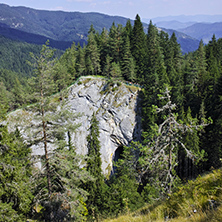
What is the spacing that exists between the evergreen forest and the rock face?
276 cm

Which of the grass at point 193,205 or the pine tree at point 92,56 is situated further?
the pine tree at point 92,56

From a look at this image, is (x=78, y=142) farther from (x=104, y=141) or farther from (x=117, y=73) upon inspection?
(x=117, y=73)

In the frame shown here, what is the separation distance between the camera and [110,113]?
3941 cm

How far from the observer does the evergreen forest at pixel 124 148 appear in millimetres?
8570

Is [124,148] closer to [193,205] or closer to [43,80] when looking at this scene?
[43,80]

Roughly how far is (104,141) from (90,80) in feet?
47.2

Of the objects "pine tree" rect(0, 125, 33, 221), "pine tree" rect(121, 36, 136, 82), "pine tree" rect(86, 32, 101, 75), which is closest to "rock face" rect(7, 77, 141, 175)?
"pine tree" rect(121, 36, 136, 82)

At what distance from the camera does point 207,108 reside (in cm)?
3406

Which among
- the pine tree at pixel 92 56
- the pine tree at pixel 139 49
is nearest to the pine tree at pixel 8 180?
the pine tree at pixel 139 49

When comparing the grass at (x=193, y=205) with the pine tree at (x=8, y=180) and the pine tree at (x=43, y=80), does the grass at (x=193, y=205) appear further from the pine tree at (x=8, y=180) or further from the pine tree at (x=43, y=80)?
the pine tree at (x=8, y=180)

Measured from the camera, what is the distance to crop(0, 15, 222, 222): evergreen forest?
8570 mm

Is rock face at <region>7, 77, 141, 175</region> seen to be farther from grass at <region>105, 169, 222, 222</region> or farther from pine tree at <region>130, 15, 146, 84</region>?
grass at <region>105, 169, 222, 222</region>

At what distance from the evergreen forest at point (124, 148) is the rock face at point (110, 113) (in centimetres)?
276

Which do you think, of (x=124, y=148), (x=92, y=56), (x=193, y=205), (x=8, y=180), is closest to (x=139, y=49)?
(x=92, y=56)
